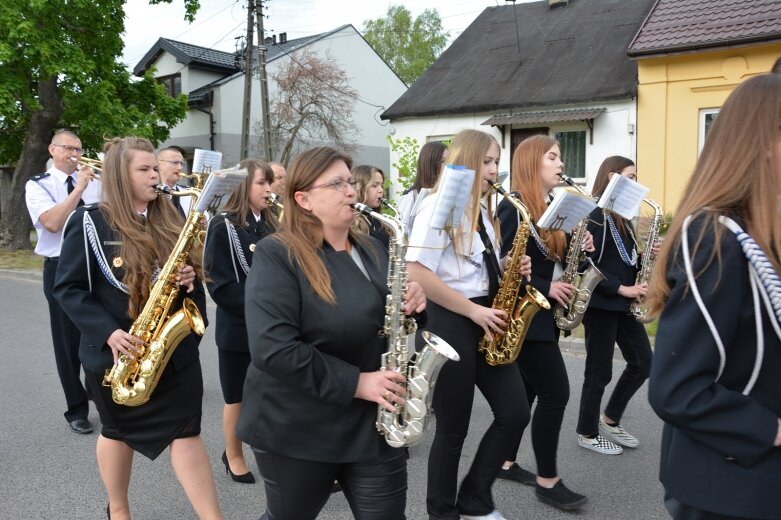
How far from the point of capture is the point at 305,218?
2.52m

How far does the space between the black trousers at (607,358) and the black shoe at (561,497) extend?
81cm

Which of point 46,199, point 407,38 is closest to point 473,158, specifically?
point 46,199

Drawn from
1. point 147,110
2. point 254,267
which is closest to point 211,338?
point 254,267

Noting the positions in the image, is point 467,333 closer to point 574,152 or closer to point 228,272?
point 228,272

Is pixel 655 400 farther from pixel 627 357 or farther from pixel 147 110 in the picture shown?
pixel 147 110

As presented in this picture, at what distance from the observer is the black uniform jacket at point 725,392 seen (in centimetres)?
164

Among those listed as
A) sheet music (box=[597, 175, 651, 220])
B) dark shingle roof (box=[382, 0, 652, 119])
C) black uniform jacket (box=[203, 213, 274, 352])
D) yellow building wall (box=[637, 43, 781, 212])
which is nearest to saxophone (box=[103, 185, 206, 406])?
black uniform jacket (box=[203, 213, 274, 352])

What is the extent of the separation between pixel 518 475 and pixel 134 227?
2.61 m

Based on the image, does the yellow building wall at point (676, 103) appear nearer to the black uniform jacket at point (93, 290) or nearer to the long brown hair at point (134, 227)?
the long brown hair at point (134, 227)

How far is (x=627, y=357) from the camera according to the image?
4.59 meters

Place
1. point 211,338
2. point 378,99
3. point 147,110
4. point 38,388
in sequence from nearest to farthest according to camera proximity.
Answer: point 38,388 < point 211,338 < point 147,110 < point 378,99

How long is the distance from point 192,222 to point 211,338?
478 centimetres

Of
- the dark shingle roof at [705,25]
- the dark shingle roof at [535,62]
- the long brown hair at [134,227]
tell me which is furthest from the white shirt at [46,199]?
the dark shingle roof at [535,62]

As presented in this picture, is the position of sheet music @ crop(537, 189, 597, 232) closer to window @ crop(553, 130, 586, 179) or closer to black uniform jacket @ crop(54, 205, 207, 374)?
black uniform jacket @ crop(54, 205, 207, 374)
